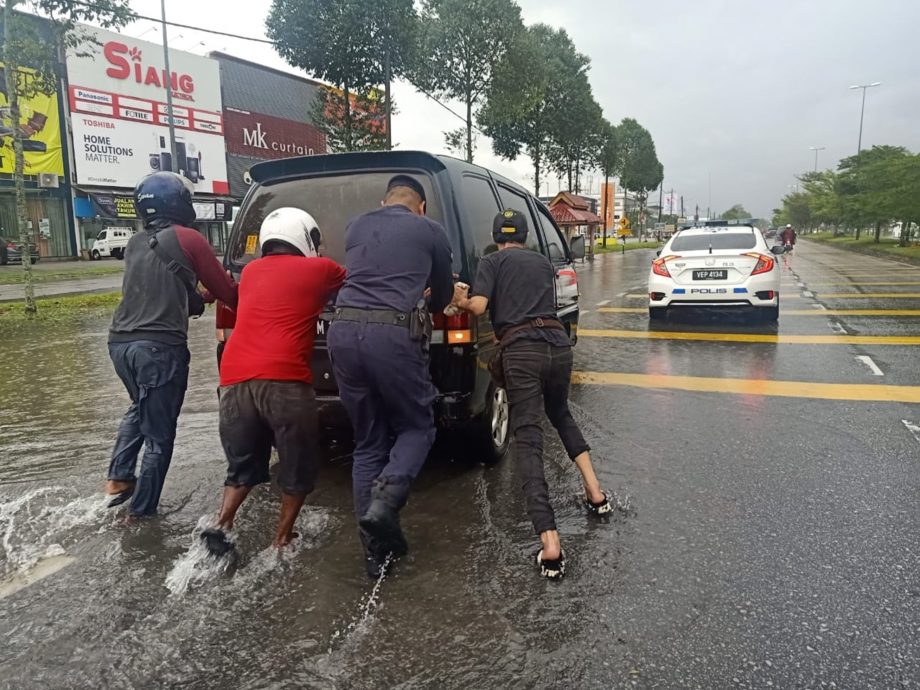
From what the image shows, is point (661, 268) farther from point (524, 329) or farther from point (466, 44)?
point (466, 44)

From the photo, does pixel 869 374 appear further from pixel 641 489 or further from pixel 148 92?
pixel 148 92

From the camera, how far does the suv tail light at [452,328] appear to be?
355cm

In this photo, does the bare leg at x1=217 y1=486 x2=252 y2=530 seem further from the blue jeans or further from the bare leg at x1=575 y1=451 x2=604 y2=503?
the bare leg at x1=575 y1=451 x2=604 y2=503

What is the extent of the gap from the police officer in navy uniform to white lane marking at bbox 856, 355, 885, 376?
585cm

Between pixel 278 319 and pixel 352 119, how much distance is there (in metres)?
18.1

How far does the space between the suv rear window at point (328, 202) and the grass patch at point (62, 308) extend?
31.2 ft

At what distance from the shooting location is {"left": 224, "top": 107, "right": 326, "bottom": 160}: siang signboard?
38.4 metres

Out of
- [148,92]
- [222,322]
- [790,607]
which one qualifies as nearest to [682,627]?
[790,607]

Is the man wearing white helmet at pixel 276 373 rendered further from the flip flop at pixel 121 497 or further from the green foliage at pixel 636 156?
the green foliage at pixel 636 156

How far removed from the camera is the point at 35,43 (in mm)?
11352

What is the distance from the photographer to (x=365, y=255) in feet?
9.86

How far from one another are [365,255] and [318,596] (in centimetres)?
148

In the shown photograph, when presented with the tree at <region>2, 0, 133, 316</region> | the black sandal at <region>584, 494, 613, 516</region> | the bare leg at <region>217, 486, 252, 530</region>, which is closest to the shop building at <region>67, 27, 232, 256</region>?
the tree at <region>2, 0, 133, 316</region>

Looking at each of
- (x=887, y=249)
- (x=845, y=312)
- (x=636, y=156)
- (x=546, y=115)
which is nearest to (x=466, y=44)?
(x=546, y=115)
